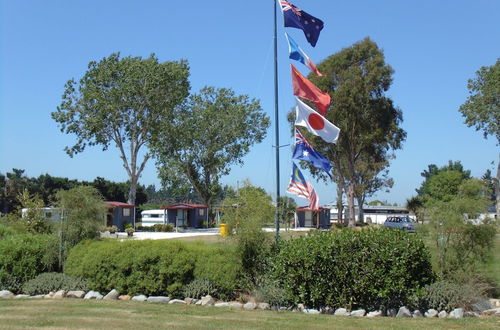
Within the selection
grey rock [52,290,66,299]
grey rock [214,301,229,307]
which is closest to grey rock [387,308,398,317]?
grey rock [214,301,229,307]

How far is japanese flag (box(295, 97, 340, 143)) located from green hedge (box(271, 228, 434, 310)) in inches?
134

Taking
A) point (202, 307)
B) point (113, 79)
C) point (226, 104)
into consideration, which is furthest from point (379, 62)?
point (202, 307)

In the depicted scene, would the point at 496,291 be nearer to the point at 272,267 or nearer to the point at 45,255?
the point at 272,267

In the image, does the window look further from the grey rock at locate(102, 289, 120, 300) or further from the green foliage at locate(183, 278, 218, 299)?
the green foliage at locate(183, 278, 218, 299)

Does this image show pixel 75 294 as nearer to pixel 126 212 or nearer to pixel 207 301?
pixel 207 301

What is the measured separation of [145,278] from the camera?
10883mm

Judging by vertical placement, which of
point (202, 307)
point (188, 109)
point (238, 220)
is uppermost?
point (188, 109)

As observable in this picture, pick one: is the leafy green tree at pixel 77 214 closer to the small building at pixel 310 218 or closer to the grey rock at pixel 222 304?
the grey rock at pixel 222 304

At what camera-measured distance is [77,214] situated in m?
12.6

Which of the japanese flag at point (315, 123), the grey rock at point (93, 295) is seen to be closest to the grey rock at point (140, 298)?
the grey rock at point (93, 295)

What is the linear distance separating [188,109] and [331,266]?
139ft

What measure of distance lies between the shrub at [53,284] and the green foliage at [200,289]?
2.30 m

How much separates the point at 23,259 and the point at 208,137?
3986 cm

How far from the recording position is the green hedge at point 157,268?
→ 424 inches
